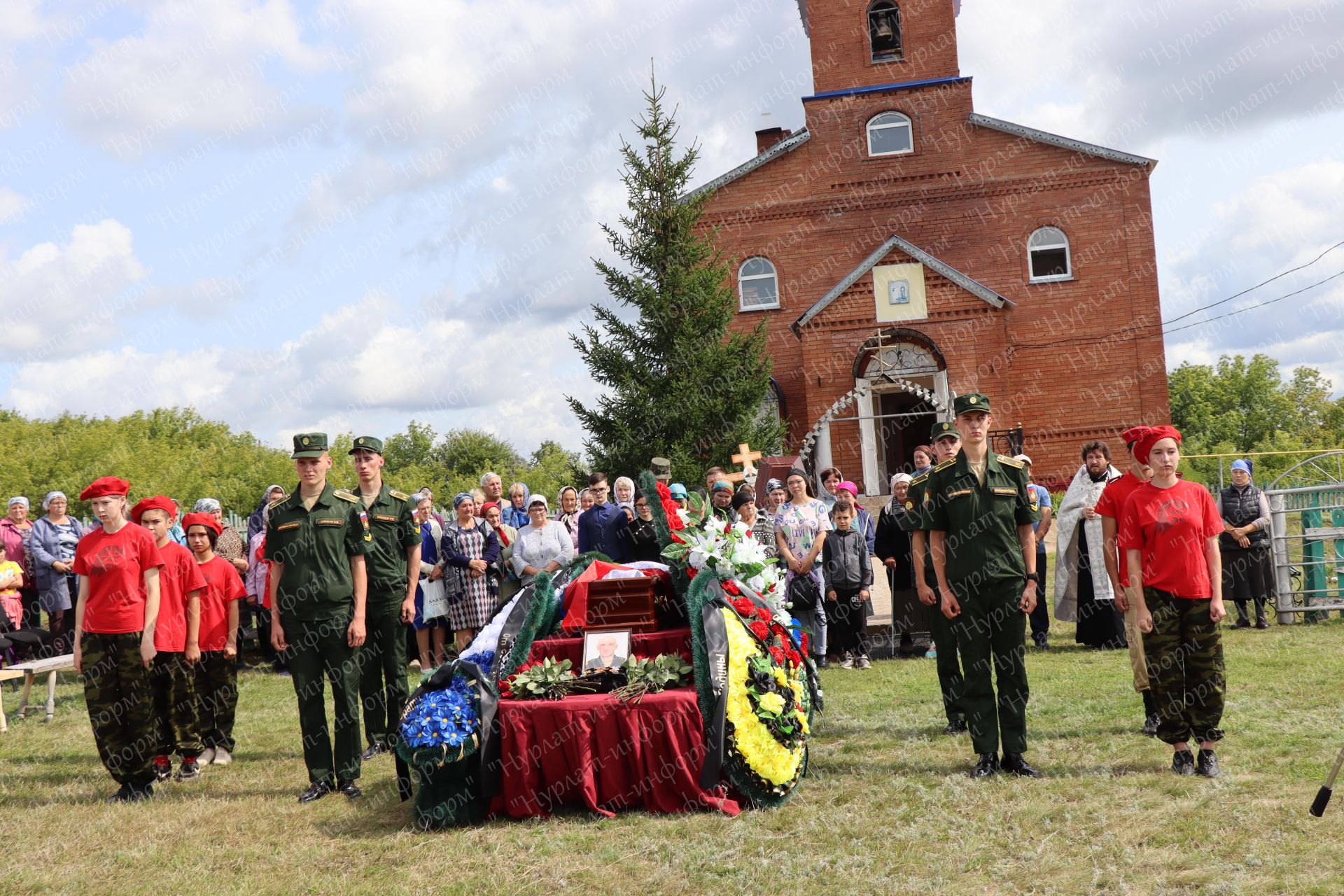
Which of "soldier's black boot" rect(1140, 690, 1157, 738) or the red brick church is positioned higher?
the red brick church

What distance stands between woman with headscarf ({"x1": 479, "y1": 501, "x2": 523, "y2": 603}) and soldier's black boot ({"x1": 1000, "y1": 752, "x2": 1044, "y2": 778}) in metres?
5.73

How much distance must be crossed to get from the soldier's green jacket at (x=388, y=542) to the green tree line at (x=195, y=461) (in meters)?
14.8

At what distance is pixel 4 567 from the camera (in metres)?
11.4

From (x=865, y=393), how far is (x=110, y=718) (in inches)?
782

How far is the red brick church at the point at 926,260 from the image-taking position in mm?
24953

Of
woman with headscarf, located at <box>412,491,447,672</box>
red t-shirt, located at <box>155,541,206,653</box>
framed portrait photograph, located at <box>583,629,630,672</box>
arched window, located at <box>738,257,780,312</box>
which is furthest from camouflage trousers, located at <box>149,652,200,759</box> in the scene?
arched window, located at <box>738,257,780,312</box>

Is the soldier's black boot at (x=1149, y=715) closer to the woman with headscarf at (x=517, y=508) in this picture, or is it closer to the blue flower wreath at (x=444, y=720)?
the blue flower wreath at (x=444, y=720)

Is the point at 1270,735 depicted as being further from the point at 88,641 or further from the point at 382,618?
the point at 88,641

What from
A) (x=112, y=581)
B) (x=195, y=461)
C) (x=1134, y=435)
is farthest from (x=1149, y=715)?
(x=195, y=461)

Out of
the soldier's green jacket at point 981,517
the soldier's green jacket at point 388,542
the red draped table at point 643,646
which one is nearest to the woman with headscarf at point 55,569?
the soldier's green jacket at point 388,542

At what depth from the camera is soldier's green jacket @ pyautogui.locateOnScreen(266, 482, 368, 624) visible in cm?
668

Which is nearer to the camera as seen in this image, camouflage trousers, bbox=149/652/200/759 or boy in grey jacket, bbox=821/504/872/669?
camouflage trousers, bbox=149/652/200/759

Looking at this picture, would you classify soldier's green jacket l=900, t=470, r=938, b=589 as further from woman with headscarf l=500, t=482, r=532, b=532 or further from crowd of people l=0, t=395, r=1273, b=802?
woman with headscarf l=500, t=482, r=532, b=532

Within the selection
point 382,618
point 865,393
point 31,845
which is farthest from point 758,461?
point 31,845
